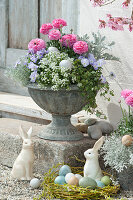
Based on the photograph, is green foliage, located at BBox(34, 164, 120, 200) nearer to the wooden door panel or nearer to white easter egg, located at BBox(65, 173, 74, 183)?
white easter egg, located at BBox(65, 173, 74, 183)

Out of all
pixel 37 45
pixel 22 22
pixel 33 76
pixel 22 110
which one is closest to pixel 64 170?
pixel 33 76

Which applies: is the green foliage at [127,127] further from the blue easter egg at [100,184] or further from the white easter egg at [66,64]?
the white easter egg at [66,64]

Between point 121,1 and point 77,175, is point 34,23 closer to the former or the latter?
point 121,1

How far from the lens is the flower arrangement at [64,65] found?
3.38m

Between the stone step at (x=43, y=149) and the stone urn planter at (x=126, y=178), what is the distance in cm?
42

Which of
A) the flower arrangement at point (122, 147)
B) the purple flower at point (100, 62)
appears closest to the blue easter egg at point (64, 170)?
the flower arrangement at point (122, 147)

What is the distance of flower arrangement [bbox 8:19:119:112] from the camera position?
338cm

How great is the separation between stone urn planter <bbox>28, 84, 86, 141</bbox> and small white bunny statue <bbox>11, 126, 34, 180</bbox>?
0.22 metres

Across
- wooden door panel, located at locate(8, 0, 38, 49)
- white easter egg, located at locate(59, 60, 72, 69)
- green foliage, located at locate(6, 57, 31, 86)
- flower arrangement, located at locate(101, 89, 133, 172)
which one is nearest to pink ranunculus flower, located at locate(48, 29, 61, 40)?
white easter egg, located at locate(59, 60, 72, 69)

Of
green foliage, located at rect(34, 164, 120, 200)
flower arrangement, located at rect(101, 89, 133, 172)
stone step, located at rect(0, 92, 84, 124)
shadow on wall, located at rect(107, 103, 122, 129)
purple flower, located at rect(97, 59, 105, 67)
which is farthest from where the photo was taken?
stone step, located at rect(0, 92, 84, 124)

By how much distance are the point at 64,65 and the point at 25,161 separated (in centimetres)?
78

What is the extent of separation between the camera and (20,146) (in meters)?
3.75

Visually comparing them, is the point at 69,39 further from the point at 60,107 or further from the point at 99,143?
the point at 99,143

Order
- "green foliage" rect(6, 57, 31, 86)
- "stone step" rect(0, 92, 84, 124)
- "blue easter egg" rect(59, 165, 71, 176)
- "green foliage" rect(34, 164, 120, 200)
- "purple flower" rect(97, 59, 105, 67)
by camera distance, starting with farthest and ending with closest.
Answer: "stone step" rect(0, 92, 84, 124)
"green foliage" rect(6, 57, 31, 86)
"purple flower" rect(97, 59, 105, 67)
"blue easter egg" rect(59, 165, 71, 176)
"green foliage" rect(34, 164, 120, 200)
